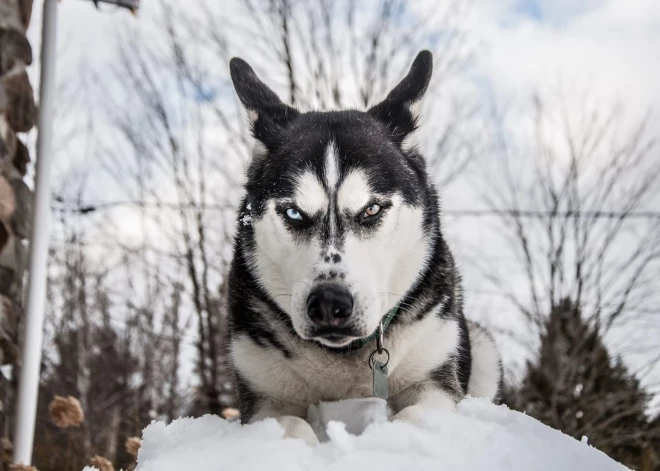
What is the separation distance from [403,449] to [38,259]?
3.31 meters

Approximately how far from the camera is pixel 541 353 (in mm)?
9633

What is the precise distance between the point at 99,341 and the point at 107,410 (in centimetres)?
225

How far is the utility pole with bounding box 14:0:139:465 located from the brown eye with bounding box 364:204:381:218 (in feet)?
9.04

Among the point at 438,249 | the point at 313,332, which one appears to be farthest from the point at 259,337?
the point at 438,249

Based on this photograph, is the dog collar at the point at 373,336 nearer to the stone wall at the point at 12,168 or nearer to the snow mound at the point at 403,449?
the snow mound at the point at 403,449

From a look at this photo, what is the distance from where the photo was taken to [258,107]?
2.87m

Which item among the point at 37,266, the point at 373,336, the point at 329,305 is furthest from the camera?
the point at 37,266

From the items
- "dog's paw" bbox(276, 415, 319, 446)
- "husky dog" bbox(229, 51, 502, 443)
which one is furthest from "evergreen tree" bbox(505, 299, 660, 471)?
"dog's paw" bbox(276, 415, 319, 446)

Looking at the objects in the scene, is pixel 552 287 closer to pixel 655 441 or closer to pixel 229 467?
pixel 655 441

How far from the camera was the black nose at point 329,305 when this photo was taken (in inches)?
79.9

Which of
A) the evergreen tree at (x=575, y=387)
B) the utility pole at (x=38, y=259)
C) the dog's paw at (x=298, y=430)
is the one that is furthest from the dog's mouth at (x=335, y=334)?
the evergreen tree at (x=575, y=387)

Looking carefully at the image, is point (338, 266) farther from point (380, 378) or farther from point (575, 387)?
point (575, 387)

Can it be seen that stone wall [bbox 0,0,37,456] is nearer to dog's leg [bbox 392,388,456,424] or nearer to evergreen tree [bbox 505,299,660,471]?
dog's leg [bbox 392,388,456,424]

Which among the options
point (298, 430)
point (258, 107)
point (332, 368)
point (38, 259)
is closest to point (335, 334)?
point (298, 430)
